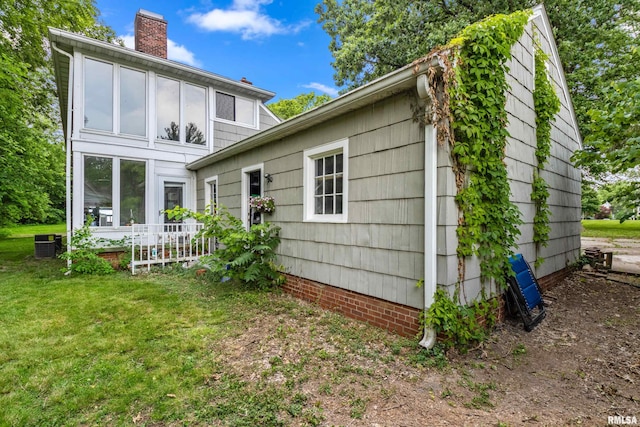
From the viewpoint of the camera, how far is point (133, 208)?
303 inches

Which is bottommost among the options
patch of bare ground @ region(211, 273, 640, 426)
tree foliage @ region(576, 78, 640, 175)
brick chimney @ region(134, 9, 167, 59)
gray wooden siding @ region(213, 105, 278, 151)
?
patch of bare ground @ region(211, 273, 640, 426)

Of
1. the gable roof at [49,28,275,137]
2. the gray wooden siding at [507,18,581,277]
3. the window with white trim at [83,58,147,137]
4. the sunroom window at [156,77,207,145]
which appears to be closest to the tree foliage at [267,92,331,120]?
the gable roof at [49,28,275,137]

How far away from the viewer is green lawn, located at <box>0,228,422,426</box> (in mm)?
2174

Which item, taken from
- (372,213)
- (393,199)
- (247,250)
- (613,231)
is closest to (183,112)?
(247,250)

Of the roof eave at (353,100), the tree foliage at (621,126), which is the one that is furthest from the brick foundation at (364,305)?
the roof eave at (353,100)

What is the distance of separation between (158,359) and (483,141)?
13.0ft

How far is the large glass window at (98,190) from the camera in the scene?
7.10m

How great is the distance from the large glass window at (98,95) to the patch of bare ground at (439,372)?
6.63 metres

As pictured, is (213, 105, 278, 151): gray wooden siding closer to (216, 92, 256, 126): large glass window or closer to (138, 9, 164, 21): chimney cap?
(216, 92, 256, 126): large glass window

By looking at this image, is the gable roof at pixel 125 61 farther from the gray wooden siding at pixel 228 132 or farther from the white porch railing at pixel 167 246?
the white porch railing at pixel 167 246

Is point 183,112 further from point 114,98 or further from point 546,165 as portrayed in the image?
point 546,165

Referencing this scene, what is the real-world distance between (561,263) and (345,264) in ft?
14.7

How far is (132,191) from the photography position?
7.71 meters

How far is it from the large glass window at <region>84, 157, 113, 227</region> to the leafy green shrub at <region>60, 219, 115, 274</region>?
42 centimetres
